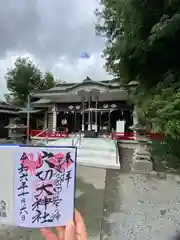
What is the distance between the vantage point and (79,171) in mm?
7160

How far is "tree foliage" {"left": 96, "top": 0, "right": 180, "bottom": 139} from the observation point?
18.7 ft

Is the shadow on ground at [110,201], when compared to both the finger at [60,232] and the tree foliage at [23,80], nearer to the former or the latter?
the finger at [60,232]

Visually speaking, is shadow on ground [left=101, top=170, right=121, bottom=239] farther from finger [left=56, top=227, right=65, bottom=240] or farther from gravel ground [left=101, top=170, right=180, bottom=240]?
finger [left=56, top=227, right=65, bottom=240]

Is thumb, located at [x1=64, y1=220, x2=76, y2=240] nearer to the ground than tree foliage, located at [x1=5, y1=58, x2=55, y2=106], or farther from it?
nearer to the ground

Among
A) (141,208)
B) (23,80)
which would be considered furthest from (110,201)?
(23,80)

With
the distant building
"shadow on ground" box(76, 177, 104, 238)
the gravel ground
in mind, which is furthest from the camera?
the distant building

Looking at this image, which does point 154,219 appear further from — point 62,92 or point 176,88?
point 62,92

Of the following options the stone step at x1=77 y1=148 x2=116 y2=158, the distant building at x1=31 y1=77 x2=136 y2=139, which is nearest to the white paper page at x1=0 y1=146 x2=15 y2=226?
the stone step at x1=77 y1=148 x2=116 y2=158

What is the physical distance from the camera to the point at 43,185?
111cm

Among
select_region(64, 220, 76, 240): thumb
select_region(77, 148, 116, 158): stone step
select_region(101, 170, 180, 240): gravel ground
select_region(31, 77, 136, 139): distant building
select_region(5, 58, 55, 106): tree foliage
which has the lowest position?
select_region(101, 170, 180, 240): gravel ground

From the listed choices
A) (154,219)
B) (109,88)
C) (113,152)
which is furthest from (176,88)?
(109,88)

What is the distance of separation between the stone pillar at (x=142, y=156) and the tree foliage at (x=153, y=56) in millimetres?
1050

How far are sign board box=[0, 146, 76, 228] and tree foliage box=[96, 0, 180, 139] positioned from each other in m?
4.64

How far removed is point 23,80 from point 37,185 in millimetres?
27718
